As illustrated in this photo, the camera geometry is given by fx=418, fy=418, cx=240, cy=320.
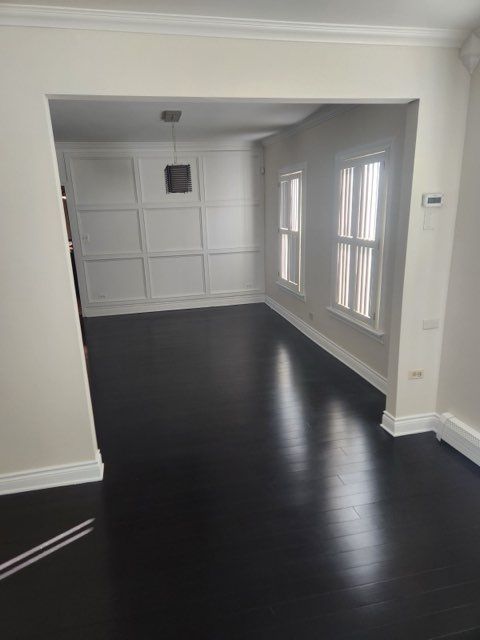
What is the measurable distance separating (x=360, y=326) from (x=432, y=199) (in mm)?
1557

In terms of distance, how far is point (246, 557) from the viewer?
2135mm

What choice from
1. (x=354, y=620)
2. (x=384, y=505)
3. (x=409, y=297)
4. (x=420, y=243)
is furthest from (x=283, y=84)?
(x=354, y=620)

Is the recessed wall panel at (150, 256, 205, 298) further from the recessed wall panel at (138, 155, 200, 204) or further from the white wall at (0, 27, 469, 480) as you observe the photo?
the white wall at (0, 27, 469, 480)

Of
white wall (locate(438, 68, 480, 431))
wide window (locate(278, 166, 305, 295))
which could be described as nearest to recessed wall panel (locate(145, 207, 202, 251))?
wide window (locate(278, 166, 305, 295))

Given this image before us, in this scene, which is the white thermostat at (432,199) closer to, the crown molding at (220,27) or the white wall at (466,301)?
the white wall at (466,301)

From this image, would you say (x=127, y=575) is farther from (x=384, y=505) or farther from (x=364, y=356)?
(x=364, y=356)

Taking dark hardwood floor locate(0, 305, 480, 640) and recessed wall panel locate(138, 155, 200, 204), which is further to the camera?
recessed wall panel locate(138, 155, 200, 204)

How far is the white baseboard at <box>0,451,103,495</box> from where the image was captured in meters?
2.67

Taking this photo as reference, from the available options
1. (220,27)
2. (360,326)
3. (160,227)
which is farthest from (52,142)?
(160,227)

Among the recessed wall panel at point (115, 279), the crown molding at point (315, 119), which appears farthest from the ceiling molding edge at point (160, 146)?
the recessed wall panel at point (115, 279)

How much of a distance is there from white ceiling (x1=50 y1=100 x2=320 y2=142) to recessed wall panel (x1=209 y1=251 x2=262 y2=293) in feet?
6.05

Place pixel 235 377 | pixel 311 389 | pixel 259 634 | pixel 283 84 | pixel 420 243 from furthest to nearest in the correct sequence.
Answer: pixel 235 377 → pixel 311 389 → pixel 420 243 → pixel 283 84 → pixel 259 634

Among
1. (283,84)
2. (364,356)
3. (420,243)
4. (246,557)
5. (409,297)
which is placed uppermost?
(283,84)

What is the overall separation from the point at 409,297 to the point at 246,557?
1960 mm
